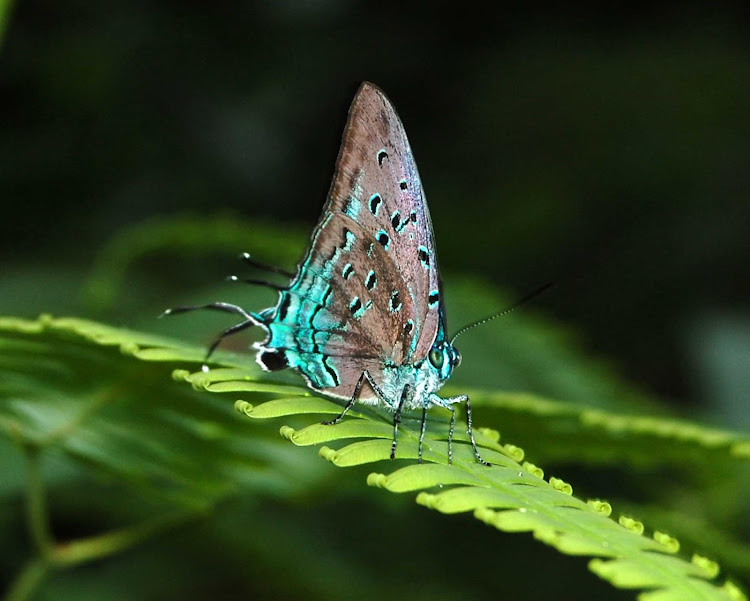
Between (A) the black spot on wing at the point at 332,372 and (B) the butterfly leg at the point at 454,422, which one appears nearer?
(B) the butterfly leg at the point at 454,422

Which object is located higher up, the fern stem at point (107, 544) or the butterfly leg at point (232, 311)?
the butterfly leg at point (232, 311)

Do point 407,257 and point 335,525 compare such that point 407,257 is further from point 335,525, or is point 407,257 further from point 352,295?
point 335,525

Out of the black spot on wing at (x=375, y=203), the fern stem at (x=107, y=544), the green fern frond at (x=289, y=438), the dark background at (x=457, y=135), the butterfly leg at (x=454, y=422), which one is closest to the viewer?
the green fern frond at (x=289, y=438)

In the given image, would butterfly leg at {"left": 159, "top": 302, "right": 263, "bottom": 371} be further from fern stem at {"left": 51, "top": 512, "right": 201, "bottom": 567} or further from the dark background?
the dark background

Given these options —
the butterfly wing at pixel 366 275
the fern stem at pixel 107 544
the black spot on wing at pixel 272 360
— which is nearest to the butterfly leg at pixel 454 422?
the butterfly wing at pixel 366 275

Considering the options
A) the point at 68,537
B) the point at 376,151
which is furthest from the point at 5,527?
the point at 376,151

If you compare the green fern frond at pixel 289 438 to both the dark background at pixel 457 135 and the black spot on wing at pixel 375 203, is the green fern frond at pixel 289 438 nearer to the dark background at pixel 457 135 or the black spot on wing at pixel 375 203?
the black spot on wing at pixel 375 203
